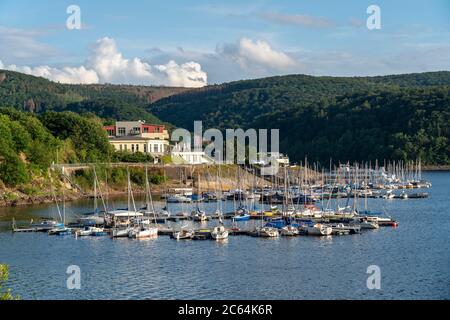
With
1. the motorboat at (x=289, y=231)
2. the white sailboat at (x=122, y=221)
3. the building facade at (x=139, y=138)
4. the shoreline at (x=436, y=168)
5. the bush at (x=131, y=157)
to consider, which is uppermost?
the building facade at (x=139, y=138)

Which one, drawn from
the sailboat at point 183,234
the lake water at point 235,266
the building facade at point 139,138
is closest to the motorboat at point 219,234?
the lake water at point 235,266

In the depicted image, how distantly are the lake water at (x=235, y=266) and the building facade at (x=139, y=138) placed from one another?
5183 centimetres

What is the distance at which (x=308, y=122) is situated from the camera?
603 ft

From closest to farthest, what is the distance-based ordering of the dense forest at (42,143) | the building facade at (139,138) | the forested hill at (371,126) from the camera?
the dense forest at (42,143), the building facade at (139,138), the forested hill at (371,126)

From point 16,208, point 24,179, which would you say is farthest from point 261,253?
point 24,179

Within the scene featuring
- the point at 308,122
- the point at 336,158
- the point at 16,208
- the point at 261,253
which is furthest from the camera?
the point at 308,122

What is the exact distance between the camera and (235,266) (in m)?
38.4

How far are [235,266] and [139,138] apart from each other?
67.0 m

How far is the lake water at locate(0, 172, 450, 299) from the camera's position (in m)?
32.5

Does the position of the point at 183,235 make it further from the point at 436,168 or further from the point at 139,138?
the point at 436,168

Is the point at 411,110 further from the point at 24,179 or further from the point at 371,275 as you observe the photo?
the point at 371,275

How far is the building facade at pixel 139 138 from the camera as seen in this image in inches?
4060

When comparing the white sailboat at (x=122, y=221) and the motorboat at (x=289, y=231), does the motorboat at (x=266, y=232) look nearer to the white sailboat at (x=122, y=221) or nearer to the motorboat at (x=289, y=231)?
the motorboat at (x=289, y=231)
